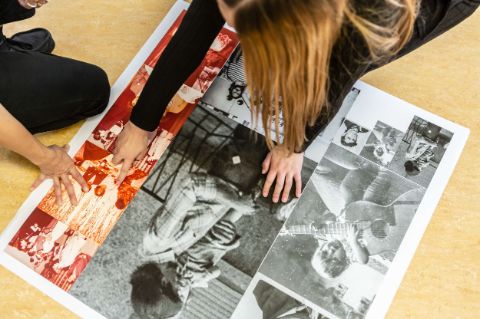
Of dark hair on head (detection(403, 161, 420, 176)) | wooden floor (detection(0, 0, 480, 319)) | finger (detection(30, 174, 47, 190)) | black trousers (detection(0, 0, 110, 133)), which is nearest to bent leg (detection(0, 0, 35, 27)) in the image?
black trousers (detection(0, 0, 110, 133))

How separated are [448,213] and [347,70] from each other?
30 cm

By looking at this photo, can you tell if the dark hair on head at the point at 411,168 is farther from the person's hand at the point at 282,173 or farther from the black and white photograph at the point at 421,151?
the person's hand at the point at 282,173

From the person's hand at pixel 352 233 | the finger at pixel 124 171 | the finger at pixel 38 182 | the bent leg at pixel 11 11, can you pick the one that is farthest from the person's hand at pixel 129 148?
the person's hand at pixel 352 233

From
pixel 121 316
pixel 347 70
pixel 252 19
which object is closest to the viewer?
pixel 252 19

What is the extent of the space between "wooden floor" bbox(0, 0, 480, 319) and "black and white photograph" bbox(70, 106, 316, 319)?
3.7 inches

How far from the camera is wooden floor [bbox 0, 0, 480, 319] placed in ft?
2.02

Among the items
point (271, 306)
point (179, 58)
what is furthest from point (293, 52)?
point (271, 306)

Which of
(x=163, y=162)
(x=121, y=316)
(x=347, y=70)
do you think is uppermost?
(x=347, y=70)

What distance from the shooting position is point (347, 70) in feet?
1.60

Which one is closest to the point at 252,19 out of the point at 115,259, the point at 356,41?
the point at 356,41

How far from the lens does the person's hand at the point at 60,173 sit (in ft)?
2.10

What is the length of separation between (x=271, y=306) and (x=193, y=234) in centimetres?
14

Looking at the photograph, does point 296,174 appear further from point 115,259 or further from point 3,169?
point 3,169

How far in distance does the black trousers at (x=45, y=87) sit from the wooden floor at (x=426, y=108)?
0.04 meters
